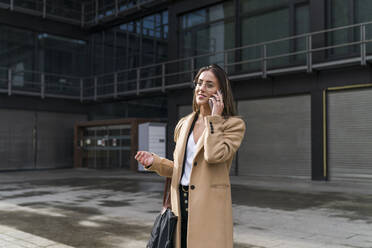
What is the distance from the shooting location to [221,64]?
19.3m

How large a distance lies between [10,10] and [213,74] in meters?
23.1

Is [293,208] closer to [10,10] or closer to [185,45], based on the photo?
[185,45]

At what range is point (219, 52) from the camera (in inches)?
732

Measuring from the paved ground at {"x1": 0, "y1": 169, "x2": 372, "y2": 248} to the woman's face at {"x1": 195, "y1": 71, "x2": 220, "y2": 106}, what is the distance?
3.53 meters

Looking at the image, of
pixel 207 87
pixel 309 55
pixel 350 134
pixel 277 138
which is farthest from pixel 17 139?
pixel 207 87

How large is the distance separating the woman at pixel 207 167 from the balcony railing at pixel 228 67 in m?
12.3

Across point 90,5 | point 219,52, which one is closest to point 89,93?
point 90,5

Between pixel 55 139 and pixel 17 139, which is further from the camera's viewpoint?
pixel 55 139

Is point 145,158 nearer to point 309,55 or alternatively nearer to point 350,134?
point 350,134

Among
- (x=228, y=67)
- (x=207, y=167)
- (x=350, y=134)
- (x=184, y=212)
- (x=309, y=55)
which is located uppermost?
(x=228, y=67)

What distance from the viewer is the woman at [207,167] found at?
267 cm

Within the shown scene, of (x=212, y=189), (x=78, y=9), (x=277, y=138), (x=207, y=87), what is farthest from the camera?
(x=78, y=9)

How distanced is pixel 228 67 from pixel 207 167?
663 inches

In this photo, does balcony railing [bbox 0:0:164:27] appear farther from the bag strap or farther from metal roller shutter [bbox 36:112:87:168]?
the bag strap
